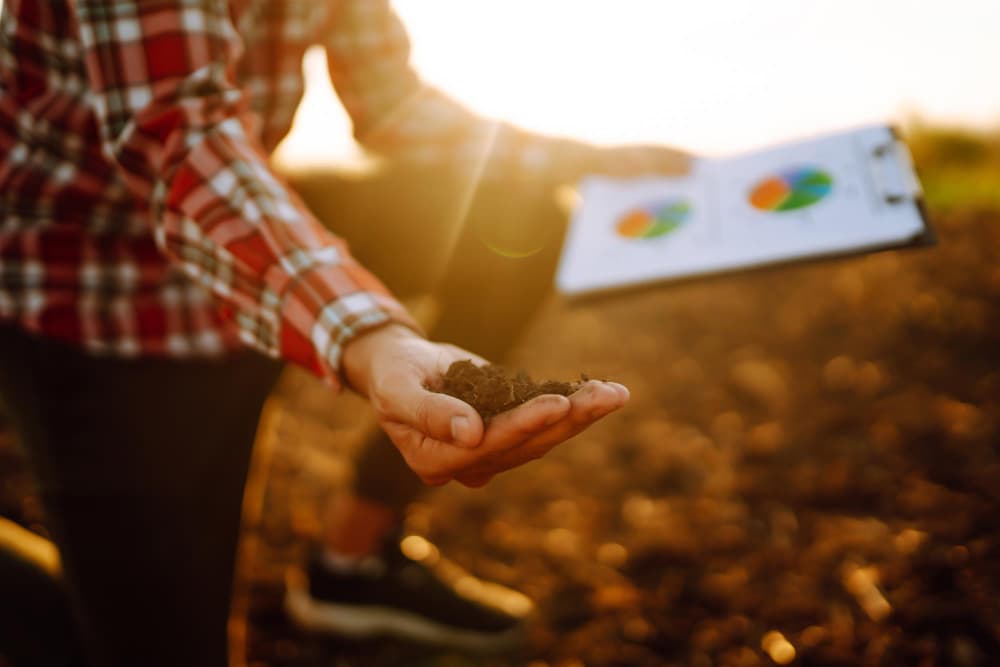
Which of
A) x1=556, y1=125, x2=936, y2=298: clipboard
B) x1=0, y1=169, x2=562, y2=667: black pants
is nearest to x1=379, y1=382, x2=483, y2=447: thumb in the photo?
x1=0, y1=169, x2=562, y2=667: black pants

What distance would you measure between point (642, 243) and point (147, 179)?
3.03 ft

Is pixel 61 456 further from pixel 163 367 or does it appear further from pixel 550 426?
pixel 550 426

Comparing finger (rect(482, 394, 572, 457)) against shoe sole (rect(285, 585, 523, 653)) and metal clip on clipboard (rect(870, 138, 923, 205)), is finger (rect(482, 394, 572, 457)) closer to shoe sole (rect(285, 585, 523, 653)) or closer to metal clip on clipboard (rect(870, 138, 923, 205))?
metal clip on clipboard (rect(870, 138, 923, 205))

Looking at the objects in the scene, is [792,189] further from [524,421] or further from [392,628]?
[392,628]

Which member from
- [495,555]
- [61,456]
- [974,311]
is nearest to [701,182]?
[495,555]

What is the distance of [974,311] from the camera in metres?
2.51

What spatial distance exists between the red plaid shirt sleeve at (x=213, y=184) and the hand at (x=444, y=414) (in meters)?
0.04

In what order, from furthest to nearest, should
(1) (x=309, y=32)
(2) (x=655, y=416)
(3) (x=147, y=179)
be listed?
1. (2) (x=655, y=416)
2. (1) (x=309, y=32)
3. (3) (x=147, y=179)

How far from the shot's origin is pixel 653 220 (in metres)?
1.49

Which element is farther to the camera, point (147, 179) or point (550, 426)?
point (147, 179)

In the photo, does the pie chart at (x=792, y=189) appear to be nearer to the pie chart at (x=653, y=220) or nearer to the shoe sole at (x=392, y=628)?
the pie chart at (x=653, y=220)

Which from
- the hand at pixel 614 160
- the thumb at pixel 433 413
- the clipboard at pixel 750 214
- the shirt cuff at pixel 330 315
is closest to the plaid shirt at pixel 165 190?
the shirt cuff at pixel 330 315

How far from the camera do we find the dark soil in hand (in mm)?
624

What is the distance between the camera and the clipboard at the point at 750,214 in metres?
1.16
